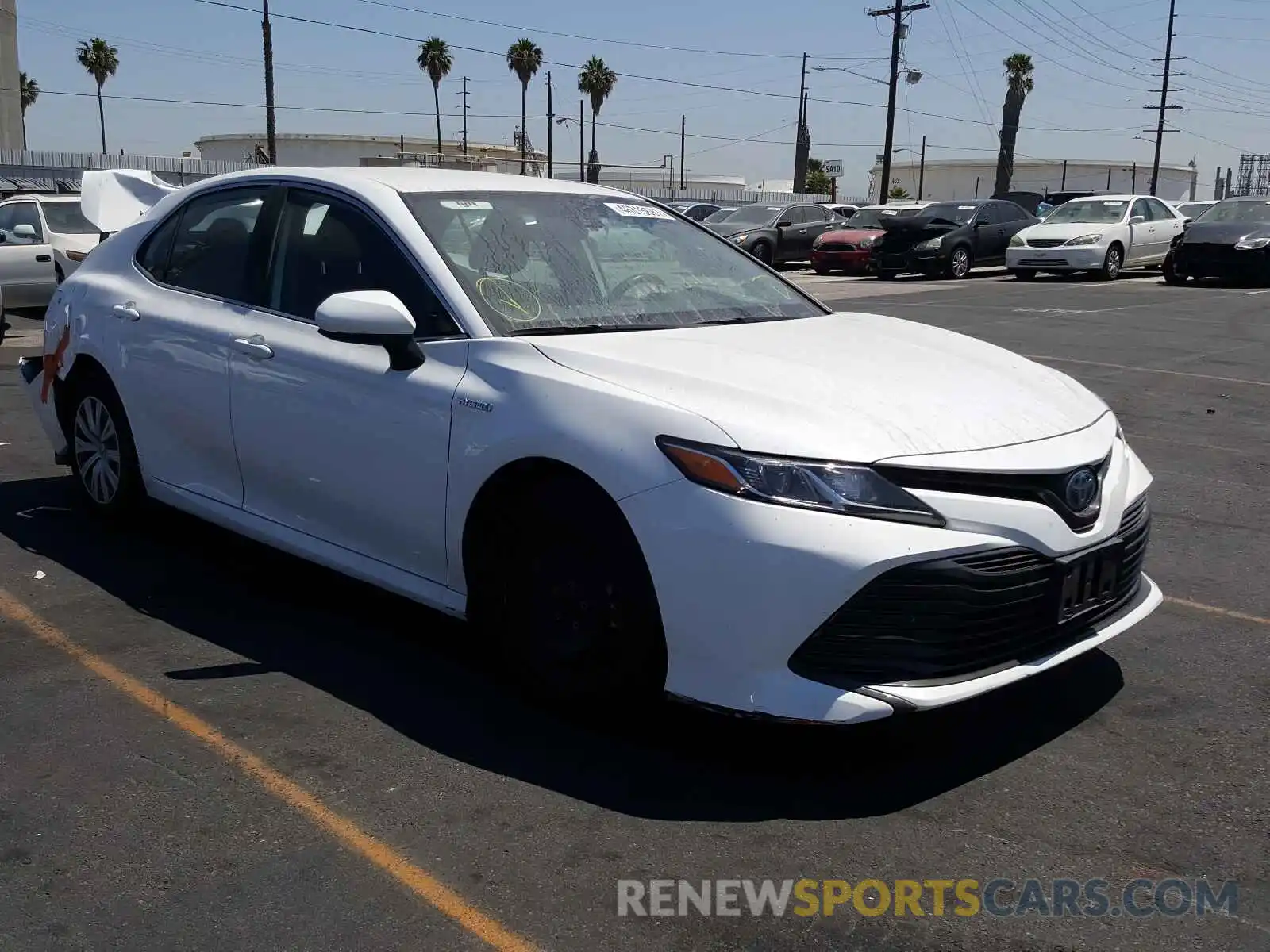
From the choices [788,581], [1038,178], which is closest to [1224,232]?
[788,581]

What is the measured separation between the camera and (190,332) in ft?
15.8

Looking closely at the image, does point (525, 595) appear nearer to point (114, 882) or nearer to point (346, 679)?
point (346, 679)

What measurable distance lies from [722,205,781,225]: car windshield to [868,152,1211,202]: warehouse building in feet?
255

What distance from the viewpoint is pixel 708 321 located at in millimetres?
4281

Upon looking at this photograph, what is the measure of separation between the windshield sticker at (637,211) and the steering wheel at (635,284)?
1.39ft

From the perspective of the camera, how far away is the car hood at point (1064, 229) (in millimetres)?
22234

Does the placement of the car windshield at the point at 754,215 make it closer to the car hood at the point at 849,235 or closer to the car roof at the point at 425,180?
the car hood at the point at 849,235

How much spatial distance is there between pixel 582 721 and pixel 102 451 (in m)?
3.01

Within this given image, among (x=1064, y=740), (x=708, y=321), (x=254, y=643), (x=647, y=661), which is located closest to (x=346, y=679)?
(x=254, y=643)

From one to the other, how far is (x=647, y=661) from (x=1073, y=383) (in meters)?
1.78

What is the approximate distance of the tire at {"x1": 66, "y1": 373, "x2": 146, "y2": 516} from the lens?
210 inches

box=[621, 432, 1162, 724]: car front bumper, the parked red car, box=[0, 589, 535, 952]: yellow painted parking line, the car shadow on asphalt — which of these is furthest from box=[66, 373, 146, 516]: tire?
the parked red car

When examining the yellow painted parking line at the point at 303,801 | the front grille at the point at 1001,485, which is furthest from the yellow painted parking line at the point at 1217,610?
the yellow painted parking line at the point at 303,801

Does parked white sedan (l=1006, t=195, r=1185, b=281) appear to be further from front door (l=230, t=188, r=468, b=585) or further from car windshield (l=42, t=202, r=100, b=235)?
front door (l=230, t=188, r=468, b=585)
